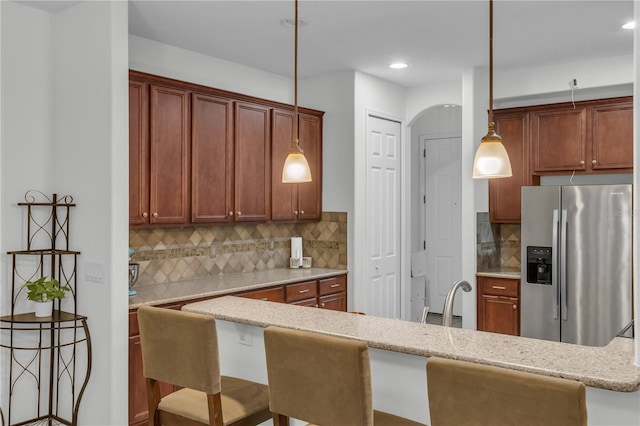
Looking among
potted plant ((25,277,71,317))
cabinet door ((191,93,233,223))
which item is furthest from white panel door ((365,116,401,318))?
potted plant ((25,277,71,317))

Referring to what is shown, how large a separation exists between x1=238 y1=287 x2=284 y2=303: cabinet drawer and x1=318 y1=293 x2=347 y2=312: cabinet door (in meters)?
0.52

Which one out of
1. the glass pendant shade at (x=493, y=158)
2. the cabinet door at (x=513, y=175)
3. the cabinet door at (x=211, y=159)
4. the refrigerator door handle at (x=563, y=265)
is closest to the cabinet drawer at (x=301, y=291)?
the cabinet door at (x=211, y=159)

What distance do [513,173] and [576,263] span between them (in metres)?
1.12

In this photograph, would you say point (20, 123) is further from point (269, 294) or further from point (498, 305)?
point (498, 305)

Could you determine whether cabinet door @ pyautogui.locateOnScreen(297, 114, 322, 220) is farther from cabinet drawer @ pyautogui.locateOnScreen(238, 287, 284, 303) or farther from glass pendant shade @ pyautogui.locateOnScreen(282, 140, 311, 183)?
glass pendant shade @ pyautogui.locateOnScreen(282, 140, 311, 183)

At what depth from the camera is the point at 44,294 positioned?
125 inches

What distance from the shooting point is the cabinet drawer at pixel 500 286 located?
474 centimetres

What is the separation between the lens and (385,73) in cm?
511

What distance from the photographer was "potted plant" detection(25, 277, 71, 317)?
10.2ft

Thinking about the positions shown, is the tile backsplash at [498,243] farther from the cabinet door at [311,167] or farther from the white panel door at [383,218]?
the cabinet door at [311,167]

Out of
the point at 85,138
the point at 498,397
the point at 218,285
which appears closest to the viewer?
the point at 498,397

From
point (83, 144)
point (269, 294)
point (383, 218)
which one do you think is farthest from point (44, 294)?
point (383, 218)

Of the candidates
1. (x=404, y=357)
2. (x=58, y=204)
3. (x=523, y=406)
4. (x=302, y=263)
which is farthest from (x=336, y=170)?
(x=523, y=406)

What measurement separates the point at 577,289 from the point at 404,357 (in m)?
2.72
